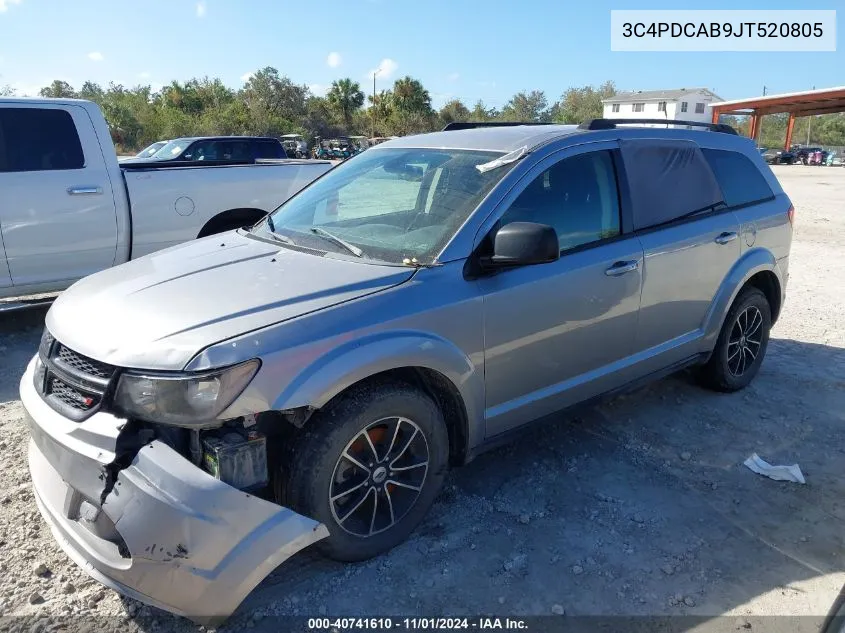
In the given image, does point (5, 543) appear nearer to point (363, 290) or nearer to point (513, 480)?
point (363, 290)

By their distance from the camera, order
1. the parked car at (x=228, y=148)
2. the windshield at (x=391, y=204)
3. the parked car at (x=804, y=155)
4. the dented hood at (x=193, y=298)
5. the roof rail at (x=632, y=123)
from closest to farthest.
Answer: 1. the dented hood at (x=193, y=298)
2. the windshield at (x=391, y=204)
3. the roof rail at (x=632, y=123)
4. the parked car at (x=228, y=148)
5. the parked car at (x=804, y=155)

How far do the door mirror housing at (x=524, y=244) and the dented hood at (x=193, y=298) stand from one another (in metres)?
0.43

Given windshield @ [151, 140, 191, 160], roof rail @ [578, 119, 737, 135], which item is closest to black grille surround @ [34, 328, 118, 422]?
roof rail @ [578, 119, 737, 135]

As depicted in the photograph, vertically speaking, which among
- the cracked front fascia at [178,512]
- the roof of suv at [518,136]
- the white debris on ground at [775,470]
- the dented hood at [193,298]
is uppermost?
the roof of suv at [518,136]

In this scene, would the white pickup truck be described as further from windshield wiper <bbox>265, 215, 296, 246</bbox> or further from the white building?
the white building

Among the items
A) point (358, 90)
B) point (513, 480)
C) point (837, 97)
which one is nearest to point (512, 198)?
point (513, 480)

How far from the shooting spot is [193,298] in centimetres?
274

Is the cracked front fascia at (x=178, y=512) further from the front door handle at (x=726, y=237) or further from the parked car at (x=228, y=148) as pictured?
the parked car at (x=228, y=148)

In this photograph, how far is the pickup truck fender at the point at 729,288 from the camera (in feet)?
14.4

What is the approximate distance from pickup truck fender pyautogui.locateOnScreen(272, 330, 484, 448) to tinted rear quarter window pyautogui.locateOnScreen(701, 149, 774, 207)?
2.55 meters

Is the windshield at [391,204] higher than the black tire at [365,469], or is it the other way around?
the windshield at [391,204]

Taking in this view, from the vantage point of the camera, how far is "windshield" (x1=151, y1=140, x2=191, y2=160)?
14.6m

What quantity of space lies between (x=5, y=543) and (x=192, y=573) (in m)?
1.42

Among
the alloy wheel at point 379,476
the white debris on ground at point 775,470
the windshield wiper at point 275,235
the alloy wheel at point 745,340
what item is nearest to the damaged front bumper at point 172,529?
the alloy wheel at point 379,476
